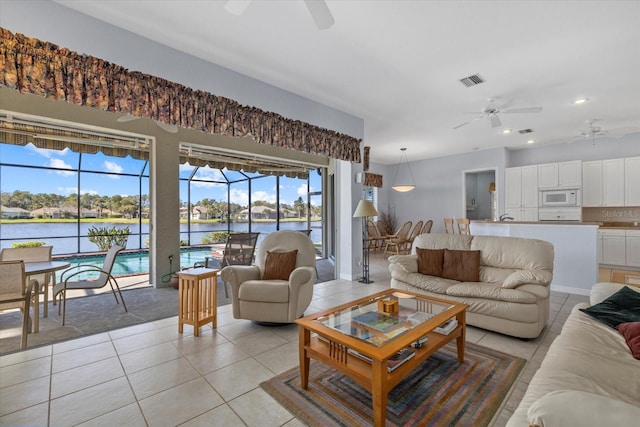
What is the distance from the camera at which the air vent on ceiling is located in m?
3.45

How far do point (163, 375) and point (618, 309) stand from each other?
3.39m

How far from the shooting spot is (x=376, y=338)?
1.80 meters

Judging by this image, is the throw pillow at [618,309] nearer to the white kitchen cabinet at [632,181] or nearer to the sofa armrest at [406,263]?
the sofa armrest at [406,263]

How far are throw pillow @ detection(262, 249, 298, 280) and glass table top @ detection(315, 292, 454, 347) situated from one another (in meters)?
1.10

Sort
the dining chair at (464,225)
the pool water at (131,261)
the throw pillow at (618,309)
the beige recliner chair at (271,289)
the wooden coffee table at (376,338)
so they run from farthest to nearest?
the pool water at (131,261) → the dining chair at (464,225) → the beige recliner chair at (271,289) → the throw pillow at (618,309) → the wooden coffee table at (376,338)

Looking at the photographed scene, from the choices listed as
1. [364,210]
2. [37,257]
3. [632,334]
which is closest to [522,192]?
[364,210]

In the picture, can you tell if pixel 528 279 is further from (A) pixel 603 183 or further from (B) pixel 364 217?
(A) pixel 603 183

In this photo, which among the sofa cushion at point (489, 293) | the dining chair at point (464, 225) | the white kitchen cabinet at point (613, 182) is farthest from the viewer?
the dining chair at point (464, 225)

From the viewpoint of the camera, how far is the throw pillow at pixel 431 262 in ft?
11.5

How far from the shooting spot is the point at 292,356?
240 cm

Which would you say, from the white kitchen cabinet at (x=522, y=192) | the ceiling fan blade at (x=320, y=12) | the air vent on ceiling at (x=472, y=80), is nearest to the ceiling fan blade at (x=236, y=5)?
the ceiling fan blade at (x=320, y=12)

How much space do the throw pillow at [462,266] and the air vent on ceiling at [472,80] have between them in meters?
2.12

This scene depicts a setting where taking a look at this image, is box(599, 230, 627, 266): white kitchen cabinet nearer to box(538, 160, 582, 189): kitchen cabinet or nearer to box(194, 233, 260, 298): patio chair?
box(538, 160, 582, 189): kitchen cabinet

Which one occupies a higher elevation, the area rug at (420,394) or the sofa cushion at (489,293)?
the sofa cushion at (489,293)
